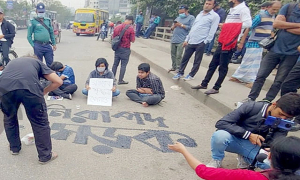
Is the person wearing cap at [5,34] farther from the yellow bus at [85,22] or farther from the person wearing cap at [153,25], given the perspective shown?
the yellow bus at [85,22]

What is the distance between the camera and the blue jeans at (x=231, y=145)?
8.32ft

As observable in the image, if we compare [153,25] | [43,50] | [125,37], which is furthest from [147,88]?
[153,25]

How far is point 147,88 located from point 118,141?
5.47ft

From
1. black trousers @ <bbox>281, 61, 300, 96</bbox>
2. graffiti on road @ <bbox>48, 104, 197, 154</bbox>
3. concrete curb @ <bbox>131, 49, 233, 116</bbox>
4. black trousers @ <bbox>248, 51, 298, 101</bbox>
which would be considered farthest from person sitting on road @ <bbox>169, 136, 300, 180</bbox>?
concrete curb @ <bbox>131, 49, 233, 116</bbox>

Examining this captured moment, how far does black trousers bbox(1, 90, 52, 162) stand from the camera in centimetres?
239

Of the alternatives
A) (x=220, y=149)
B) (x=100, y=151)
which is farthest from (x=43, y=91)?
(x=220, y=149)

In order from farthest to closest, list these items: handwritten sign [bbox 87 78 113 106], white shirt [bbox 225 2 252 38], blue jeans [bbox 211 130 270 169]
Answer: handwritten sign [bbox 87 78 113 106] → white shirt [bbox 225 2 252 38] → blue jeans [bbox 211 130 270 169]

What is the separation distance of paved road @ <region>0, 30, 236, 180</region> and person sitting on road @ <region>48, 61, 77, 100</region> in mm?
197

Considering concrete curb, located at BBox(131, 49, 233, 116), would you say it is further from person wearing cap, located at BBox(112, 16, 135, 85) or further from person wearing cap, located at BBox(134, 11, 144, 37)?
person wearing cap, located at BBox(134, 11, 144, 37)

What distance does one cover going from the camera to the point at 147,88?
468 cm

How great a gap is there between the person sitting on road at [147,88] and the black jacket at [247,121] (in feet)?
6.94

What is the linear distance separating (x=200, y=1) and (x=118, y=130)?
1039 cm

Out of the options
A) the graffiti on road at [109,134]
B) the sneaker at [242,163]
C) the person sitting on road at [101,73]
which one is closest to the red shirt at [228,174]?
the sneaker at [242,163]

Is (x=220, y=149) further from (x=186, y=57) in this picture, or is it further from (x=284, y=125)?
(x=186, y=57)
